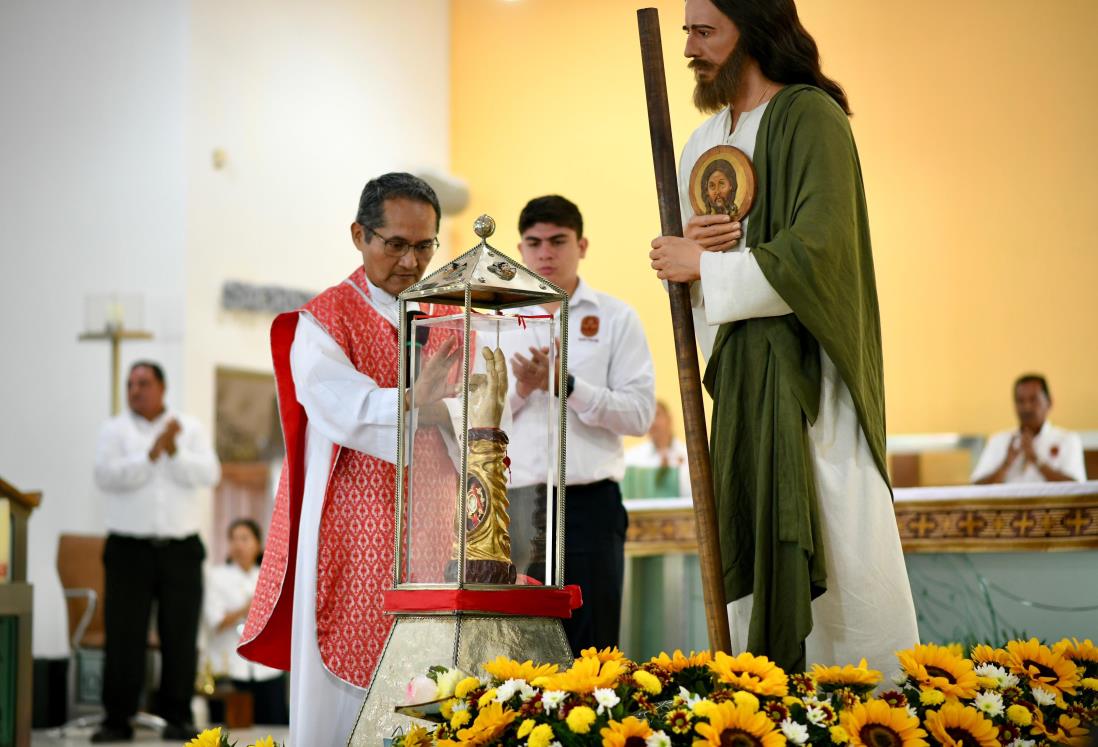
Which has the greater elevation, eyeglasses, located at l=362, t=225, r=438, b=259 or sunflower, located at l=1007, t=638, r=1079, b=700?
eyeglasses, located at l=362, t=225, r=438, b=259

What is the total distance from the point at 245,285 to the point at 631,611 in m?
5.86

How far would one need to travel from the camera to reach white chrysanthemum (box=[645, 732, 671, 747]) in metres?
1.88

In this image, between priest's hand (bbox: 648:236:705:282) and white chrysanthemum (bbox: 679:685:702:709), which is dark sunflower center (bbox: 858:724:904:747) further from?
priest's hand (bbox: 648:236:705:282)

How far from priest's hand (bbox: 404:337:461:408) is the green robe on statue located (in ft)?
1.55

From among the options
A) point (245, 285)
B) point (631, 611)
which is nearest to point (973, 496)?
point (631, 611)

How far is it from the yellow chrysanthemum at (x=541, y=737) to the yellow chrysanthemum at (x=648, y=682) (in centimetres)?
19

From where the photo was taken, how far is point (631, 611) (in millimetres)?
5031

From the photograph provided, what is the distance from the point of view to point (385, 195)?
9.52 feet

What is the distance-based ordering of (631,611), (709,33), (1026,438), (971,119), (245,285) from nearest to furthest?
(709,33), (631,611), (1026,438), (971,119), (245,285)

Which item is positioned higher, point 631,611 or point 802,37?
point 802,37

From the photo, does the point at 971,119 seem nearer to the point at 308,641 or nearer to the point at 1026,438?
the point at 1026,438

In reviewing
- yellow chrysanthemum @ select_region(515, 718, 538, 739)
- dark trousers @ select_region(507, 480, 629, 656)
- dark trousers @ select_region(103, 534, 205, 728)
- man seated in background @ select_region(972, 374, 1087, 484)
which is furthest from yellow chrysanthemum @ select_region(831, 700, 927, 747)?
man seated in background @ select_region(972, 374, 1087, 484)

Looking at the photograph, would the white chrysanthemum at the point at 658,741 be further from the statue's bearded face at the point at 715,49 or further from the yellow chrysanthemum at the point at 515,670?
the statue's bearded face at the point at 715,49

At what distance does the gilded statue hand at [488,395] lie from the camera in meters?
2.39
